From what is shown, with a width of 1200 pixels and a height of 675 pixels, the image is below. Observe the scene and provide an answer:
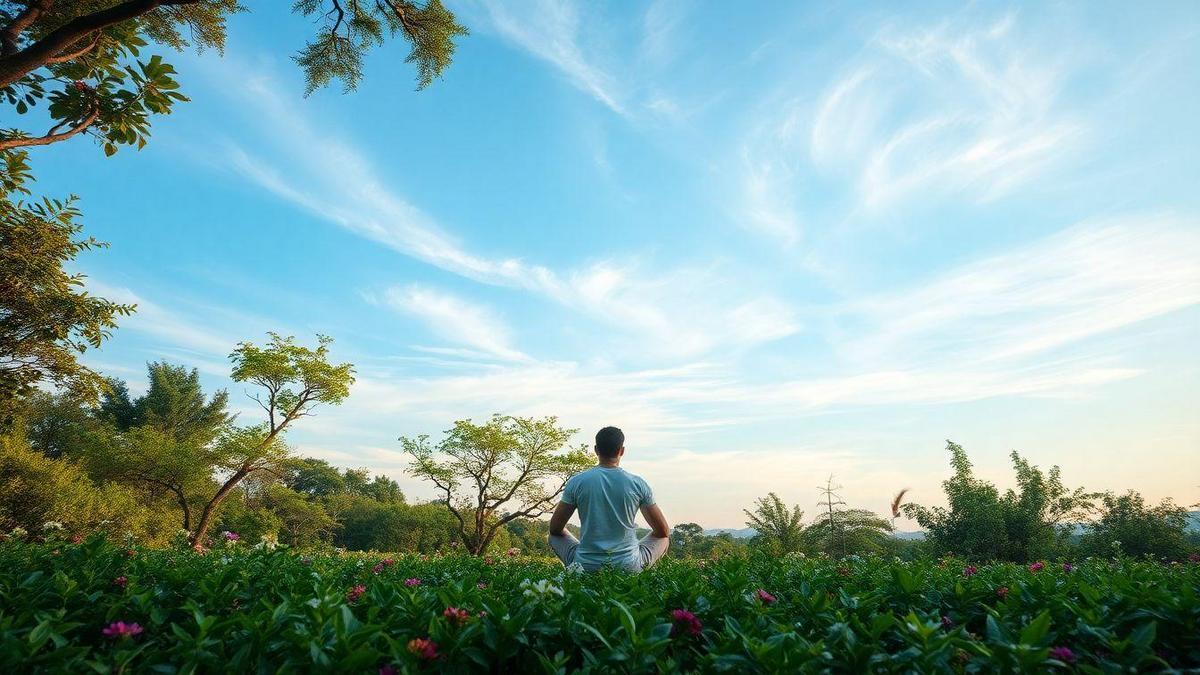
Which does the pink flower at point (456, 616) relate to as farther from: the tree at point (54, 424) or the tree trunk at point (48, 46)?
the tree at point (54, 424)

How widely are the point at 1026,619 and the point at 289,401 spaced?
28.4 meters

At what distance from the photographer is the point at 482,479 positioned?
3098cm

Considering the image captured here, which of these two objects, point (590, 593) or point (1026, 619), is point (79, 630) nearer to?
point (590, 593)

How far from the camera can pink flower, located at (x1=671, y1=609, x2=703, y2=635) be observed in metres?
2.16

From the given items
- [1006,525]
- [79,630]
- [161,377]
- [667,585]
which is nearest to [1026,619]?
[667,585]

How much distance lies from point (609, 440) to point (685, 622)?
2.93 m

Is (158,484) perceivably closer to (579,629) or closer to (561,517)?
(561,517)

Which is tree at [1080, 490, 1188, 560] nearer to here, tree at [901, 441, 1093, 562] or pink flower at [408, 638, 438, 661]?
tree at [901, 441, 1093, 562]

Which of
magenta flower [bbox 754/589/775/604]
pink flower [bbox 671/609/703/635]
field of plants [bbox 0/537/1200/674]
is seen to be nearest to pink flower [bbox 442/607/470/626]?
field of plants [bbox 0/537/1200/674]

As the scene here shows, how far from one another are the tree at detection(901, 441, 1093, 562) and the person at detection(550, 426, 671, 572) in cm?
1932

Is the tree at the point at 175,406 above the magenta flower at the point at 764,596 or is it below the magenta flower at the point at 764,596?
above

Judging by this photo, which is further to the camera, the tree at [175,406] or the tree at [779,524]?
Result: the tree at [175,406]

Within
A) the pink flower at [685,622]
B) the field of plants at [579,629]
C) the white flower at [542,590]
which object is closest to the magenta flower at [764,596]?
the field of plants at [579,629]

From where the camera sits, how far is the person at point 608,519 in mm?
4746
